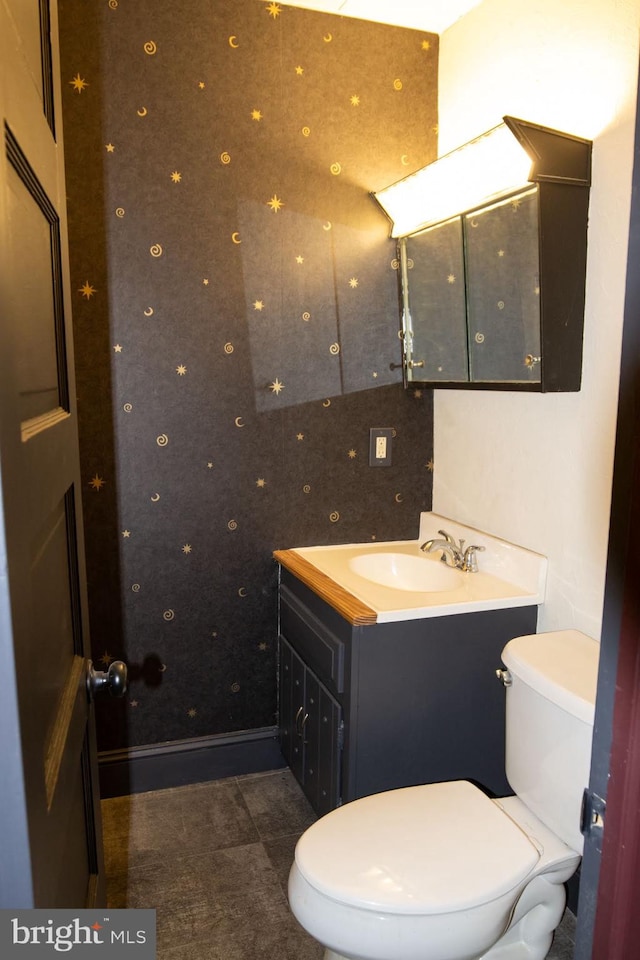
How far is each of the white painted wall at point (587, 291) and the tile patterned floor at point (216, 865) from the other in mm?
987

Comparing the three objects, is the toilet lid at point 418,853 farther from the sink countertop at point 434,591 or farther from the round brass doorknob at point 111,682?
the round brass doorknob at point 111,682

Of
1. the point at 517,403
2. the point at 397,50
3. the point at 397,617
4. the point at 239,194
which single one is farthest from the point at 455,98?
the point at 397,617

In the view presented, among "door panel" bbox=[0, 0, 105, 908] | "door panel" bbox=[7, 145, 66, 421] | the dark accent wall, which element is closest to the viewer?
"door panel" bbox=[0, 0, 105, 908]

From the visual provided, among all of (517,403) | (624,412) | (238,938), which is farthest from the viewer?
(517,403)

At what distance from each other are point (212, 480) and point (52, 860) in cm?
153

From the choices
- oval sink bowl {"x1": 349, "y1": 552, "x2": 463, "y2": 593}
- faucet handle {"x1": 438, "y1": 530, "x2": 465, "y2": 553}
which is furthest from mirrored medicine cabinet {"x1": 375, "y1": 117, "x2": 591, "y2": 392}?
oval sink bowl {"x1": 349, "y1": 552, "x2": 463, "y2": 593}

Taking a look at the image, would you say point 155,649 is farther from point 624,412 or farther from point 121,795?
point 624,412

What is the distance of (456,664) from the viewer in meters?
1.80

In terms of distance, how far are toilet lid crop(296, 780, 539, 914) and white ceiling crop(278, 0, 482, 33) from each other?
2163 millimetres

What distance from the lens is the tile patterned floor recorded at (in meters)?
1.67

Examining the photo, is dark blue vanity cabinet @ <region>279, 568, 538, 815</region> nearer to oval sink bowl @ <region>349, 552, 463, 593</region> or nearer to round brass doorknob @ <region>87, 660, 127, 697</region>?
oval sink bowl @ <region>349, 552, 463, 593</region>

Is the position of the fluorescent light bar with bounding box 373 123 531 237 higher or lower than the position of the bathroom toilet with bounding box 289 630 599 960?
higher

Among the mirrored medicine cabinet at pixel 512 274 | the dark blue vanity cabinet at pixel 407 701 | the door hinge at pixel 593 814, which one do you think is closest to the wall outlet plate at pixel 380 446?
the mirrored medicine cabinet at pixel 512 274

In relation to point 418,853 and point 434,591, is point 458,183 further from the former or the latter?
point 418,853
